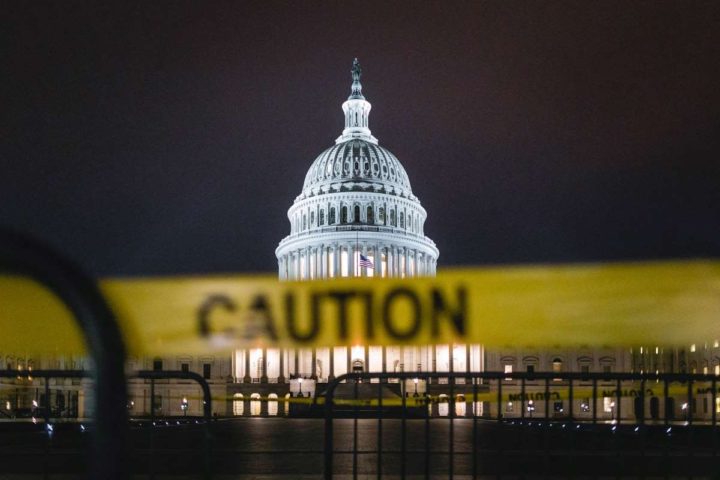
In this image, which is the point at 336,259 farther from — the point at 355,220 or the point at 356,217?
the point at 356,217

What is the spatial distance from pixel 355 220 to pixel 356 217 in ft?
2.05

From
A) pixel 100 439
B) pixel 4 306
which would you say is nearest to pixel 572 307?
pixel 4 306

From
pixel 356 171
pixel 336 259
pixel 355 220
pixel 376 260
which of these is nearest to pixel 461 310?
pixel 336 259

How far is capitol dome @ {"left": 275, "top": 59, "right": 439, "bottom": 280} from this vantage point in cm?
9894

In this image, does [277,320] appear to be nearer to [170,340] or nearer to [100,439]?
[170,340]

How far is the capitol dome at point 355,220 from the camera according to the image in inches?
3895

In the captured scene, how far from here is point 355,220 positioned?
10131 cm

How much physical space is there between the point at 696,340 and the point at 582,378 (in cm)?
143

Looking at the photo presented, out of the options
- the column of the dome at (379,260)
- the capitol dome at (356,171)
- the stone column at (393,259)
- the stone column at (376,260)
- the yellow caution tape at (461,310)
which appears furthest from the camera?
the capitol dome at (356,171)

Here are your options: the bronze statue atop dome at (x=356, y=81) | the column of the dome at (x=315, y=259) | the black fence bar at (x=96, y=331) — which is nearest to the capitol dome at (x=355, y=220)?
the column of the dome at (x=315, y=259)

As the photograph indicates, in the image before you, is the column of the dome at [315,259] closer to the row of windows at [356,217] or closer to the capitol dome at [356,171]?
the row of windows at [356,217]

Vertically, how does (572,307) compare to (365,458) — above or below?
above

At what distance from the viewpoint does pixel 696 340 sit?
8.50 m

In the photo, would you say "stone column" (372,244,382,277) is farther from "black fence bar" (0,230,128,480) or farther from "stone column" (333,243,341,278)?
"black fence bar" (0,230,128,480)
